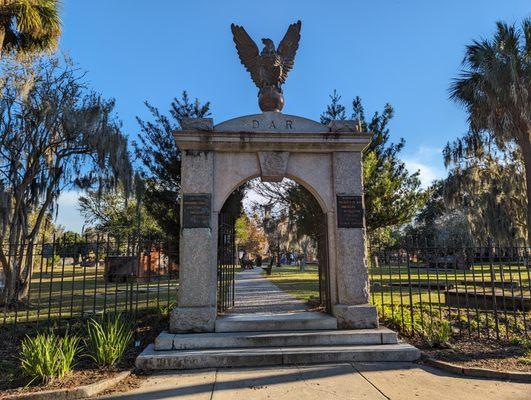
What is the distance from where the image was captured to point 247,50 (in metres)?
7.76

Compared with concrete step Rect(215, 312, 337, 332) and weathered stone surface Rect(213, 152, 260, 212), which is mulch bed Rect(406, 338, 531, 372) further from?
weathered stone surface Rect(213, 152, 260, 212)

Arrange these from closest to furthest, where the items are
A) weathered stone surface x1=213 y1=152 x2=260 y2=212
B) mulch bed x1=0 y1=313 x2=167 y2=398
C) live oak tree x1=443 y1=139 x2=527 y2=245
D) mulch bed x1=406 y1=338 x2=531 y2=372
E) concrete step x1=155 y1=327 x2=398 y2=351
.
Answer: mulch bed x1=0 y1=313 x2=167 y2=398, mulch bed x1=406 y1=338 x2=531 y2=372, concrete step x1=155 y1=327 x2=398 y2=351, weathered stone surface x1=213 y1=152 x2=260 y2=212, live oak tree x1=443 y1=139 x2=527 y2=245

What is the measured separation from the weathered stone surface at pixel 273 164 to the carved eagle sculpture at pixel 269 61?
1.15m

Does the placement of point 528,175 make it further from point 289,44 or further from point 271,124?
point 271,124

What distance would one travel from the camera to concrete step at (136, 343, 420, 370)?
207 inches

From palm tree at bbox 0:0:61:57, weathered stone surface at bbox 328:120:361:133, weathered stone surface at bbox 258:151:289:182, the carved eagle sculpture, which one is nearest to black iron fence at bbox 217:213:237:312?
weathered stone surface at bbox 258:151:289:182

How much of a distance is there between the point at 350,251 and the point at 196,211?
9.67ft

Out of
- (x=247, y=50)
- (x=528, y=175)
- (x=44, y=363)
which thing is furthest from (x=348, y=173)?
(x=528, y=175)

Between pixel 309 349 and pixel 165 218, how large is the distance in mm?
12250

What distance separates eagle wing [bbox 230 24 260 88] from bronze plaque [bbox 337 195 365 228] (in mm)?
3113

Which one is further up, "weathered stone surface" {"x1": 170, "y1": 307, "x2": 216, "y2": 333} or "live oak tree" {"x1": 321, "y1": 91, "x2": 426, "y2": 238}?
"live oak tree" {"x1": 321, "y1": 91, "x2": 426, "y2": 238}

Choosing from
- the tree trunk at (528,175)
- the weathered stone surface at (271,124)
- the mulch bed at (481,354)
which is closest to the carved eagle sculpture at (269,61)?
the weathered stone surface at (271,124)

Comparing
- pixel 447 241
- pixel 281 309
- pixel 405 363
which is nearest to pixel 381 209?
pixel 281 309

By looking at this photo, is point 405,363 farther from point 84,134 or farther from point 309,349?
point 84,134
